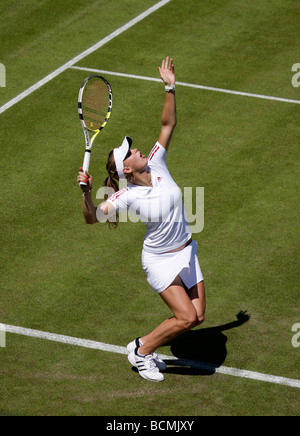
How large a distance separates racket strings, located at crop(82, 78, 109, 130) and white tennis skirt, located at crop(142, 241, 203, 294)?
2.57 m

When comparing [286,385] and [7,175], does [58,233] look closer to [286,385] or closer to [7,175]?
[7,175]

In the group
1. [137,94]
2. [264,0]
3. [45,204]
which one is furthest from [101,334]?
[264,0]

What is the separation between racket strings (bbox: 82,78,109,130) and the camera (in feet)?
37.1

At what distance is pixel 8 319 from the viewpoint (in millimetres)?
10430

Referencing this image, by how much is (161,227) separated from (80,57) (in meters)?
9.59

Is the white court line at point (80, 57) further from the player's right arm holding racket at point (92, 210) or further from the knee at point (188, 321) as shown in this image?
the knee at point (188, 321)

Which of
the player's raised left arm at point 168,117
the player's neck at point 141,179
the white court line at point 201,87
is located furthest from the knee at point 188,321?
the white court line at point 201,87

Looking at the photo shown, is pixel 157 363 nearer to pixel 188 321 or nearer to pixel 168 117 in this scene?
pixel 188 321

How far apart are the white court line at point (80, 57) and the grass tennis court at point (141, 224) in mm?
123

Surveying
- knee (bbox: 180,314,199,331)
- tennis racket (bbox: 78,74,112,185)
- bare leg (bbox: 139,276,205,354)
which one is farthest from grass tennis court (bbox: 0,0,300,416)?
tennis racket (bbox: 78,74,112,185)

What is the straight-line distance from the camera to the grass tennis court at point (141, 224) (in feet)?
30.7

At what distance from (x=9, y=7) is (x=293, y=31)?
6.62m

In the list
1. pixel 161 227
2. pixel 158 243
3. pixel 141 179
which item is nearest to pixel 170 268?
pixel 158 243

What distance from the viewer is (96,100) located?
11492mm
